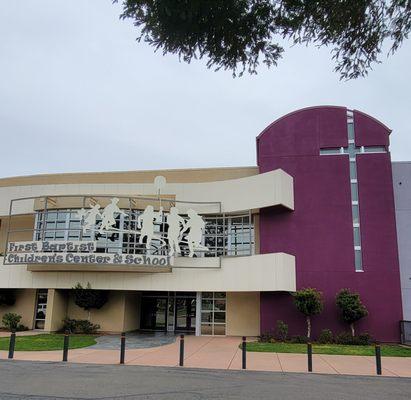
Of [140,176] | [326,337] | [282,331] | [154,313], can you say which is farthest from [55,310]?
[326,337]

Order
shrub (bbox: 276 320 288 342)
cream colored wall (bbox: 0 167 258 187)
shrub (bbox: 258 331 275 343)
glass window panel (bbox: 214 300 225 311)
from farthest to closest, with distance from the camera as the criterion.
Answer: cream colored wall (bbox: 0 167 258 187), glass window panel (bbox: 214 300 225 311), shrub (bbox: 276 320 288 342), shrub (bbox: 258 331 275 343)

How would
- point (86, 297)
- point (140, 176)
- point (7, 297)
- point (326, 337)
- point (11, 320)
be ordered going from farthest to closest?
point (140, 176) → point (7, 297) → point (11, 320) → point (86, 297) → point (326, 337)

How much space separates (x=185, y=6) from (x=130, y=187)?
19.5 m

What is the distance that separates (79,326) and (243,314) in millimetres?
9149

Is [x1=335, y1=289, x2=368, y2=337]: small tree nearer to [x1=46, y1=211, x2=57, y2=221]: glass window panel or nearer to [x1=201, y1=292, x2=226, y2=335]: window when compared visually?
[x1=201, y1=292, x2=226, y2=335]: window

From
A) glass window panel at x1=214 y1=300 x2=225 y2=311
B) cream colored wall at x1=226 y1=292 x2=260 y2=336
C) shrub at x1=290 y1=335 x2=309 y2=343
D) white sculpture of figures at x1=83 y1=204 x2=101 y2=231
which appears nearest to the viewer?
shrub at x1=290 y1=335 x2=309 y2=343

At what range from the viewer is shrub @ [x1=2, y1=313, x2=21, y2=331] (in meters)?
25.4

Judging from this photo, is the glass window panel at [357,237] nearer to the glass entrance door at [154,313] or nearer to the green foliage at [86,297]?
the glass entrance door at [154,313]

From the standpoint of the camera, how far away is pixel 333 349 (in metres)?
19.4

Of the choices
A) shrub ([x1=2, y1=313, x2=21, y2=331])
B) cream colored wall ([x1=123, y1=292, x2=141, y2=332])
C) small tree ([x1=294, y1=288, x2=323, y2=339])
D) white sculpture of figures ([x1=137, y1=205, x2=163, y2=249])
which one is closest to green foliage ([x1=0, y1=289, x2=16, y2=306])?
shrub ([x1=2, y1=313, x2=21, y2=331])

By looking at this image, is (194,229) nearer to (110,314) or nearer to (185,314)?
(185,314)

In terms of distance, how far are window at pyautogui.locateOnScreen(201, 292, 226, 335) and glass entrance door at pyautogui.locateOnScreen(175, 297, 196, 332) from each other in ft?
5.45

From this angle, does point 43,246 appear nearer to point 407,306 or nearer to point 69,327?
point 69,327

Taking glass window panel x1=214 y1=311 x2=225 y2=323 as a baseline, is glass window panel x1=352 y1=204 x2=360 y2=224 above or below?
above
